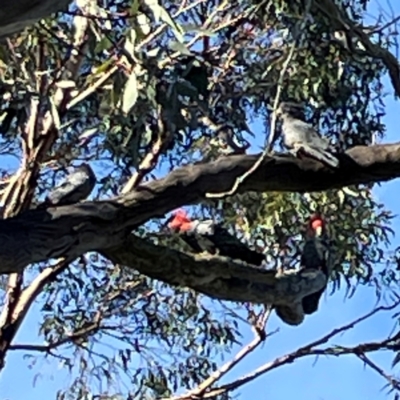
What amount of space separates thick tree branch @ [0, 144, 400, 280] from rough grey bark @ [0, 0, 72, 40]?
0.93m

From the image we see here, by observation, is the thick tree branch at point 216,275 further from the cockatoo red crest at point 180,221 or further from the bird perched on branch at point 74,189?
the cockatoo red crest at point 180,221

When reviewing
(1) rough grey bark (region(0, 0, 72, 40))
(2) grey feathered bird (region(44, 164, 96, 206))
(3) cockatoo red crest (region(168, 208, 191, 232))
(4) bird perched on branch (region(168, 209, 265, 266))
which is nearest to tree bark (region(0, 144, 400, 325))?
(4) bird perched on branch (region(168, 209, 265, 266))

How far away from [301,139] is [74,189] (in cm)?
74

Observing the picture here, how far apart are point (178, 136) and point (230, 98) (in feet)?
0.99

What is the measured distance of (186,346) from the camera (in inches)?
247

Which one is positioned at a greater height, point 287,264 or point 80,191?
point 287,264

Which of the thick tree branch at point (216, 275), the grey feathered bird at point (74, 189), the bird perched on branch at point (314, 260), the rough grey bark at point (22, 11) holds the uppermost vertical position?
the grey feathered bird at point (74, 189)

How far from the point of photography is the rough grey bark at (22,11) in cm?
192

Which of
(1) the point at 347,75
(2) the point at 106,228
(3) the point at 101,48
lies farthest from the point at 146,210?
(1) the point at 347,75

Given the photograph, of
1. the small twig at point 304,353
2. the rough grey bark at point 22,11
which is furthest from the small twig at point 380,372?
the rough grey bark at point 22,11

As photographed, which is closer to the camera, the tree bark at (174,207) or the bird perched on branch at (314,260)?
the tree bark at (174,207)

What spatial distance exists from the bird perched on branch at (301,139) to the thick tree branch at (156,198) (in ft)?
0.12

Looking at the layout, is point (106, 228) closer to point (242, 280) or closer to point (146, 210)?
point (146, 210)

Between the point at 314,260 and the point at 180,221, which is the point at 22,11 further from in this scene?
the point at 180,221
